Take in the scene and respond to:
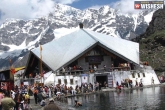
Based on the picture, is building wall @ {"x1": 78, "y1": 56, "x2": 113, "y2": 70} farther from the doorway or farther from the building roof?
the doorway

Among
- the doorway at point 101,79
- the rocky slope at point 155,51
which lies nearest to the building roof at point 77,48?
the doorway at point 101,79

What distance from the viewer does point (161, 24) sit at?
12988cm

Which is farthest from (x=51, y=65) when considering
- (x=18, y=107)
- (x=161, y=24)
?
(x=161, y=24)

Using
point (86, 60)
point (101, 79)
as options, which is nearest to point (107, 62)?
point (86, 60)

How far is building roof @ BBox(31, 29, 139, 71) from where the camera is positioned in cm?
5975

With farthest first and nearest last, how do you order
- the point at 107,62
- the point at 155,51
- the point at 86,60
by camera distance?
the point at 155,51, the point at 107,62, the point at 86,60

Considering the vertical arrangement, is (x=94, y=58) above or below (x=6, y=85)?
above

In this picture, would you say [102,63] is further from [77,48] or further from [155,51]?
[155,51]

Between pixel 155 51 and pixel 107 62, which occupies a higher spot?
pixel 155 51

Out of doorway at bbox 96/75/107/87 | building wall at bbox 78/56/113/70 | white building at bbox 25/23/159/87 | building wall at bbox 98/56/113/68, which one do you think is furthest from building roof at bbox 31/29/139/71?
doorway at bbox 96/75/107/87

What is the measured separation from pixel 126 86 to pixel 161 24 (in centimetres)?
8103

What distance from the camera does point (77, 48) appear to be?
62094 mm

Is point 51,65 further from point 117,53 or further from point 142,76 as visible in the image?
point 142,76

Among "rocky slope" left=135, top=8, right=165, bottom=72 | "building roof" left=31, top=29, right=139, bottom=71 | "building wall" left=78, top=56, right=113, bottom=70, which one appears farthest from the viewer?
"rocky slope" left=135, top=8, right=165, bottom=72
